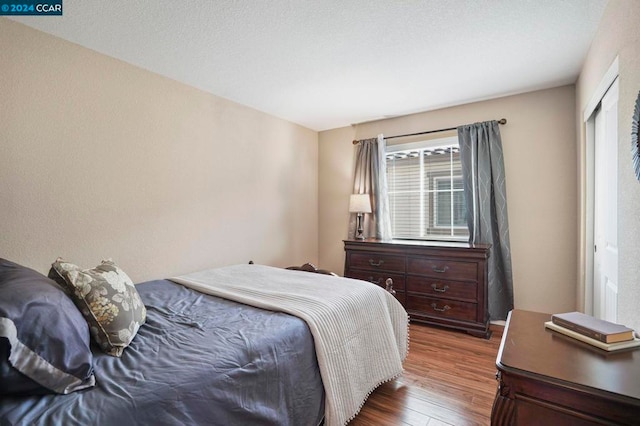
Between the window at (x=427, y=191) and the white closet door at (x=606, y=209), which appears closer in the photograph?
the white closet door at (x=606, y=209)

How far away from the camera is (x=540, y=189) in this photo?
3.06 metres

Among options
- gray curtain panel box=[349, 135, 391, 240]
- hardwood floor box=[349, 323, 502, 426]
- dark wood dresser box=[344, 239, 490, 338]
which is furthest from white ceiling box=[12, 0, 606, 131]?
hardwood floor box=[349, 323, 502, 426]

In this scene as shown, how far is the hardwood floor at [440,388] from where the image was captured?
179cm

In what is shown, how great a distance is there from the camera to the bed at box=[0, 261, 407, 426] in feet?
2.87

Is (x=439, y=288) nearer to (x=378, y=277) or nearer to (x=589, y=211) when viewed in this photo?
(x=378, y=277)

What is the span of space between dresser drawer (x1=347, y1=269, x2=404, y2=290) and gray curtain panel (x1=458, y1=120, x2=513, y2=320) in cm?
90

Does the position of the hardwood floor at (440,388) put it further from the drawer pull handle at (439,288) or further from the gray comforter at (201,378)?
the gray comforter at (201,378)

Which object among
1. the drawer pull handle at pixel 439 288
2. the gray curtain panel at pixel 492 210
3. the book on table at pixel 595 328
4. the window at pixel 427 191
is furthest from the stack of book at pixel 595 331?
the window at pixel 427 191

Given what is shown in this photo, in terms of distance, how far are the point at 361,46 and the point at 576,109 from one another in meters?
2.25

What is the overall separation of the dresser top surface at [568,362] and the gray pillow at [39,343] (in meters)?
1.35

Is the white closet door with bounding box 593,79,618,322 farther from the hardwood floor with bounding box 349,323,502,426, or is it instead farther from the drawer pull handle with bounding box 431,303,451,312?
the drawer pull handle with bounding box 431,303,451,312

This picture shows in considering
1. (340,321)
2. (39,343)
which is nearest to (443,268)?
(340,321)

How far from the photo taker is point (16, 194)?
6.16ft

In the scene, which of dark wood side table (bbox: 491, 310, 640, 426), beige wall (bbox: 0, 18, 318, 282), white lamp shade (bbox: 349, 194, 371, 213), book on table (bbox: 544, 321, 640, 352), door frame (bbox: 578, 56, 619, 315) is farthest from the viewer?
white lamp shade (bbox: 349, 194, 371, 213)
